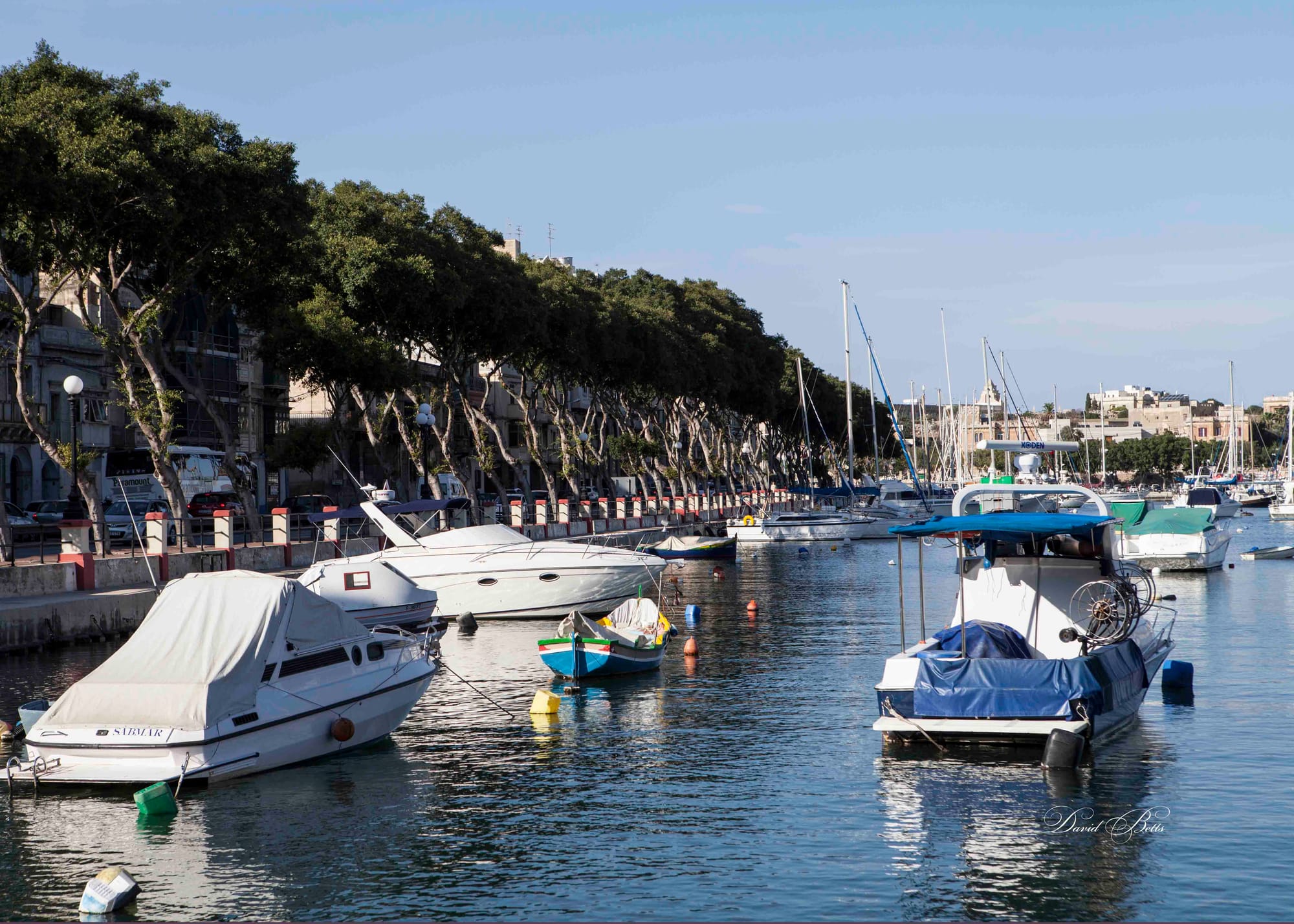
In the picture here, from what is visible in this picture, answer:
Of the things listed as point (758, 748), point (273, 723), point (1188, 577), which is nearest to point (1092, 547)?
point (758, 748)

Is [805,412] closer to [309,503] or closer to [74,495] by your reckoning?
[309,503]

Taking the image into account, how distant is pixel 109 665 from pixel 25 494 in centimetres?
5090

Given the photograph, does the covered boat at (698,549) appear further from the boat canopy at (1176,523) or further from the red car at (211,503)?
the red car at (211,503)

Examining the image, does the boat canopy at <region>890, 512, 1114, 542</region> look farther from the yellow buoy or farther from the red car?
the red car

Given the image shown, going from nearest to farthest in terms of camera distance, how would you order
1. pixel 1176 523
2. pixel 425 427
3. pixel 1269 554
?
pixel 1176 523, pixel 425 427, pixel 1269 554

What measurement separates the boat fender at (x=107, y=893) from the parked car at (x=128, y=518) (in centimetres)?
3245

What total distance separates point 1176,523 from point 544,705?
1594 inches

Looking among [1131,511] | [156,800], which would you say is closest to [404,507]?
[156,800]

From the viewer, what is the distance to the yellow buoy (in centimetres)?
2547

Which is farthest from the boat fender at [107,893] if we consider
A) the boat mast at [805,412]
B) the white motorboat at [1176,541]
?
the boat mast at [805,412]

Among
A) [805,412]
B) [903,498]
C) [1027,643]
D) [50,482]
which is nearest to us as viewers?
[1027,643]

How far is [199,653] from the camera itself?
20.1m

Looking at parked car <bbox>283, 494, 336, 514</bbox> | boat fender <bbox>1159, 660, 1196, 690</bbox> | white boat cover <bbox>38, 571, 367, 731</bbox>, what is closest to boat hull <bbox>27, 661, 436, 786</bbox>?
white boat cover <bbox>38, 571, 367, 731</bbox>

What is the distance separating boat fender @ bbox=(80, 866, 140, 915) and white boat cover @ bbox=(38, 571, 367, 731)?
4.64 metres
